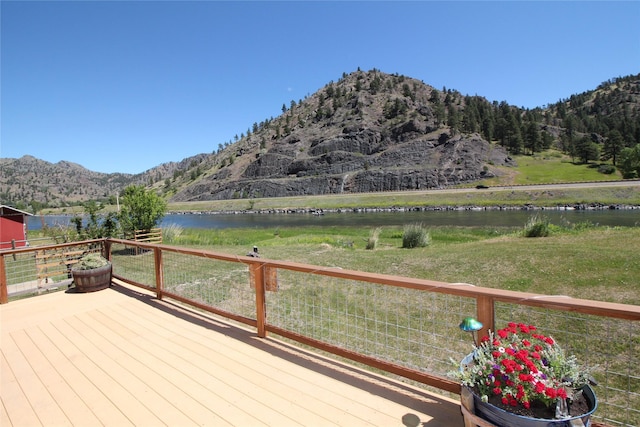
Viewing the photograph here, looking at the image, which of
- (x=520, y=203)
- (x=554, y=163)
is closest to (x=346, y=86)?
(x=554, y=163)

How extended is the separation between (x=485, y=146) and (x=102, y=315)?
8742 cm

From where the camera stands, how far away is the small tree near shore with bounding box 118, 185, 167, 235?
627 inches

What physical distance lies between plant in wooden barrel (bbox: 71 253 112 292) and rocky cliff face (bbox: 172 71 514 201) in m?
70.7

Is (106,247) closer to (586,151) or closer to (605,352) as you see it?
(605,352)

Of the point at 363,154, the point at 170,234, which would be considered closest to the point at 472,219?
the point at 170,234

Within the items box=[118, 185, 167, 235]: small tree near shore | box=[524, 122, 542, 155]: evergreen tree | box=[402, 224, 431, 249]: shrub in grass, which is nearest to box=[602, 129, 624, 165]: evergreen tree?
box=[524, 122, 542, 155]: evergreen tree

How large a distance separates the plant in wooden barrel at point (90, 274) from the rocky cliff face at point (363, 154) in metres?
70.7

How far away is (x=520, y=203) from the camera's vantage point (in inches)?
1682

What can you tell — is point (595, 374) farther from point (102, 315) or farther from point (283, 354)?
A: point (102, 315)

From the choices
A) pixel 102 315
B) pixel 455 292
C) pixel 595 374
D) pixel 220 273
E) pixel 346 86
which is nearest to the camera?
pixel 455 292

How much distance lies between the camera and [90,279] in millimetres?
6680

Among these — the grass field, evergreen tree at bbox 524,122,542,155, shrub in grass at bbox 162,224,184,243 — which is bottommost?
the grass field

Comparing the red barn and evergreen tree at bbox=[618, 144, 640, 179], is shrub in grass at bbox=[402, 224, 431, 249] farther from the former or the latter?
evergreen tree at bbox=[618, 144, 640, 179]

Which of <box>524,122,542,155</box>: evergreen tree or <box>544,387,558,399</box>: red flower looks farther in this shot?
<box>524,122,542,155</box>: evergreen tree
